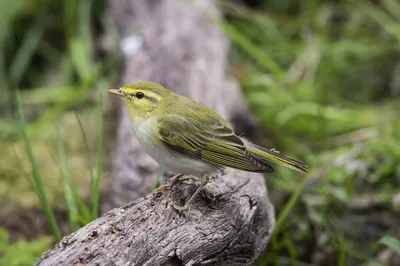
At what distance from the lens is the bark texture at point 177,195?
2676 mm

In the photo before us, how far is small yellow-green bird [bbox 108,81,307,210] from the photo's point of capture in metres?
3.36

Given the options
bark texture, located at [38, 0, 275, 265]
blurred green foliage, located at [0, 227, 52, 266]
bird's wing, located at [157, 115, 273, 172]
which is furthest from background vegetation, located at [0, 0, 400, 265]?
bird's wing, located at [157, 115, 273, 172]

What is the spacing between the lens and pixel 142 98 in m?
3.55

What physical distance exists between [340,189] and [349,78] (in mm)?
2843

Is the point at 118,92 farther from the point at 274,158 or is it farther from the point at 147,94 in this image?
the point at 274,158

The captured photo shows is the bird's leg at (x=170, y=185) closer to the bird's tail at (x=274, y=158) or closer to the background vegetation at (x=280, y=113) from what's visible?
the background vegetation at (x=280, y=113)

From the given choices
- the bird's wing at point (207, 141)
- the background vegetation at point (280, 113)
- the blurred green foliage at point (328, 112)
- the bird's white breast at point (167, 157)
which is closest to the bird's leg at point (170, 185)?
the bird's white breast at point (167, 157)

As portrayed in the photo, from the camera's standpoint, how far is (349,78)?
277 inches

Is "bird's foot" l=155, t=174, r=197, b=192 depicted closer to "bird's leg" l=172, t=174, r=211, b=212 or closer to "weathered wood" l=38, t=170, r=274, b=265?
"weathered wood" l=38, t=170, r=274, b=265

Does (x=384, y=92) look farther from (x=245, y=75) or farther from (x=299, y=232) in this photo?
(x=299, y=232)

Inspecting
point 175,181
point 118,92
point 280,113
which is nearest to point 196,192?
point 175,181

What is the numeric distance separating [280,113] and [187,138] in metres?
2.77

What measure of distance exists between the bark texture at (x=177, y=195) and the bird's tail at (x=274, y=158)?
0.25 meters

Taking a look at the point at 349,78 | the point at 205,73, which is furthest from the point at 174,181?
the point at 349,78
